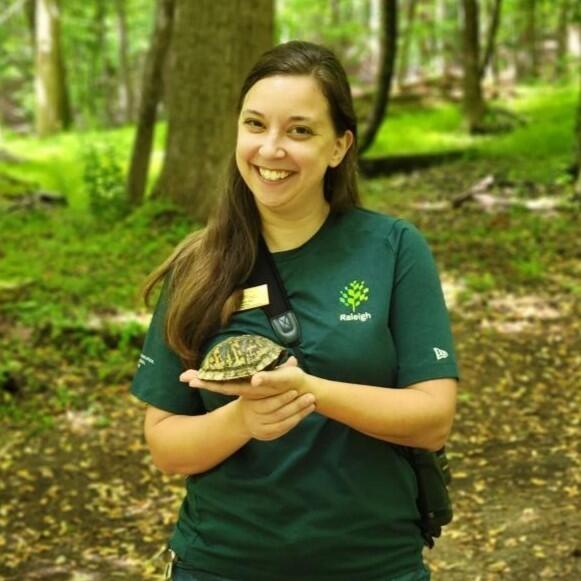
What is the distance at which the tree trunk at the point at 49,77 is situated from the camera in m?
25.0

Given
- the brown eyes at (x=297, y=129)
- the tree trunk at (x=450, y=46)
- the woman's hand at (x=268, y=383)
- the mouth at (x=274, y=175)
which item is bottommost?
the tree trunk at (x=450, y=46)

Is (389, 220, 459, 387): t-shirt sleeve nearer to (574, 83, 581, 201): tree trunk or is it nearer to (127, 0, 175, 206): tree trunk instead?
(127, 0, 175, 206): tree trunk

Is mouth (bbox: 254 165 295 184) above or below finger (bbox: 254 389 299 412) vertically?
above

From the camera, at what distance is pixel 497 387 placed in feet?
24.3

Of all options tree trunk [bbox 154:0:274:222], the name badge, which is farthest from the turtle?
tree trunk [bbox 154:0:274:222]

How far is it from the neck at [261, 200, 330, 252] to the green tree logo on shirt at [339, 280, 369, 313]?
0.69 feet

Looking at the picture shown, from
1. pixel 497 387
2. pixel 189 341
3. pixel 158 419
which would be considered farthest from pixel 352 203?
pixel 497 387

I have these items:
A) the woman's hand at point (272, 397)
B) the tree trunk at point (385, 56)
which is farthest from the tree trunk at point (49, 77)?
the woman's hand at point (272, 397)

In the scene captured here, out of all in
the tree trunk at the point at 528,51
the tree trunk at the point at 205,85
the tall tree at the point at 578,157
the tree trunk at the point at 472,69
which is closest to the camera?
the tree trunk at the point at 205,85

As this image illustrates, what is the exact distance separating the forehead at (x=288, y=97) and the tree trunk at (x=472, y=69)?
17.9 metres

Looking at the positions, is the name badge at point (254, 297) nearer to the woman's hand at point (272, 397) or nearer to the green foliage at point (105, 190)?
the woman's hand at point (272, 397)

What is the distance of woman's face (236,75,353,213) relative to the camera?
7.65ft

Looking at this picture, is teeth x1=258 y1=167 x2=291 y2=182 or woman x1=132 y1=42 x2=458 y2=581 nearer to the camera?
woman x1=132 y1=42 x2=458 y2=581

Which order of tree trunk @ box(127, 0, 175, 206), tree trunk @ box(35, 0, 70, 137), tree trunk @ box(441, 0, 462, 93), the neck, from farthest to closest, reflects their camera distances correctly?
1. tree trunk @ box(441, 0, 462, 93)
2. tree trunk @ box(35, 0, 70, 137)
3. tree trunk @ box(127, 0, 175, 206)
4. the neck
